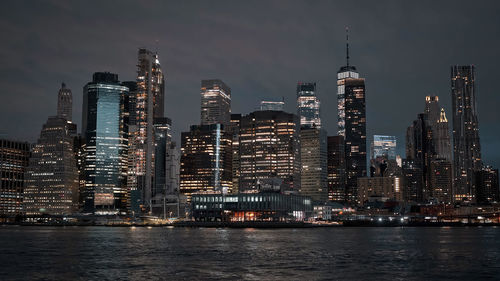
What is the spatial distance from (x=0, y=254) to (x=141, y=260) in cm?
2805

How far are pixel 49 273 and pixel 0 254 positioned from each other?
3343 centimetres

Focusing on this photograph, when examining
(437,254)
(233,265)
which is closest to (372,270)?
(233,265)

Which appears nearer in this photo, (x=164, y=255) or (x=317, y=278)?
(x=317, y=278)

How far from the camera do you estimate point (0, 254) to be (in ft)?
324

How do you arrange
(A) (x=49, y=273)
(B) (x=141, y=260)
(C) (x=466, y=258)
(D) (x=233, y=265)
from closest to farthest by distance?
(A) (x=49, y=273) → (D) (x=233, y=265) → (B) (x=141, y=260) → (C) (x=466, y=258)

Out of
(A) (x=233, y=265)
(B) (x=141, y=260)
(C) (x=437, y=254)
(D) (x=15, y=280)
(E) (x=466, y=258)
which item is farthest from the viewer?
(C) (x=437, y=254)

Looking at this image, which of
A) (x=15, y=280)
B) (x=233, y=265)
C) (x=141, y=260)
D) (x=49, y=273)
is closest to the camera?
(x=15, y=280)

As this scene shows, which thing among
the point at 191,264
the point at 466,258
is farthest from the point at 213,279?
the point at 466,258

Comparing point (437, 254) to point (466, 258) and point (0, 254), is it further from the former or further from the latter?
point (0, 254)

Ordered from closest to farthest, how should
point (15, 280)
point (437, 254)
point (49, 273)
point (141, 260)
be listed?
point (15, 280)
point (49, 273)
point (141, 260)
point (437, 254)

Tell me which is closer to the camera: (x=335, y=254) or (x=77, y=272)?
(x=77, y=272)

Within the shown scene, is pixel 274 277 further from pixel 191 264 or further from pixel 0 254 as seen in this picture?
pixel 0 254

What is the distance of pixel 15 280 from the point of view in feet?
212

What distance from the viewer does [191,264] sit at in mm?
81562
